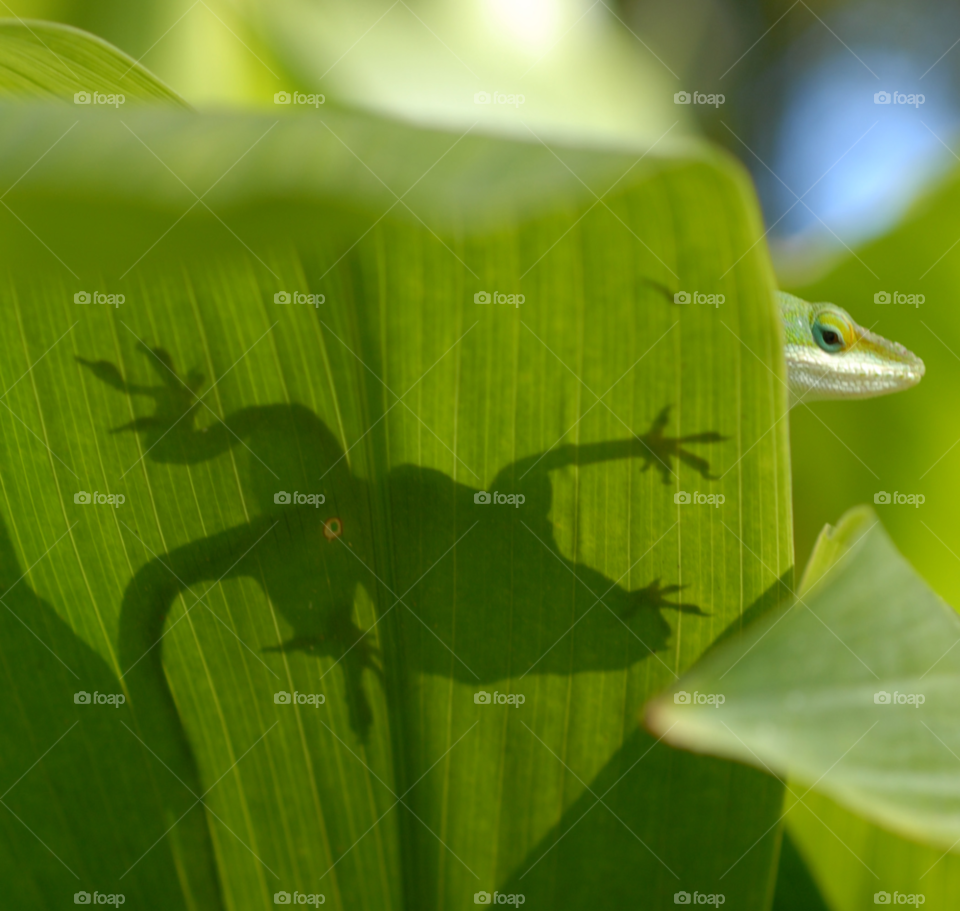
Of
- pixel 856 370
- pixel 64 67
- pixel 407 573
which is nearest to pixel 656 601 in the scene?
pixel 407 573

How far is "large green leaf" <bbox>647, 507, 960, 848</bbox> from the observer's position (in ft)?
0.70

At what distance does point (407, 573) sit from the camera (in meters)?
0.40

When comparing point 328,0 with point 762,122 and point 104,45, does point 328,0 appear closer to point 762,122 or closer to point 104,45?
point 104,45

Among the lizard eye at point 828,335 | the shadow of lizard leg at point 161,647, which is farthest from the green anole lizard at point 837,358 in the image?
the shadow of lizard leg at point 161,647

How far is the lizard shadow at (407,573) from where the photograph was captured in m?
0.38

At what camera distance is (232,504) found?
1.26ft

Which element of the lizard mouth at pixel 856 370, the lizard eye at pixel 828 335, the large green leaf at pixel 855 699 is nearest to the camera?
the large green leaf at pixel 855 699

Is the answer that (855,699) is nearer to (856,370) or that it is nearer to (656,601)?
(656,601)

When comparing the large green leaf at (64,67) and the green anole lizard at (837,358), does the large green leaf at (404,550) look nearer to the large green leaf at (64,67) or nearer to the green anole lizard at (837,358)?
the large green leaf at (64,67)

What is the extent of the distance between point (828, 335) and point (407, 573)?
0.75 metres

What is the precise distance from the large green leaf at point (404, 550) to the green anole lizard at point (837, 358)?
1.58 feet

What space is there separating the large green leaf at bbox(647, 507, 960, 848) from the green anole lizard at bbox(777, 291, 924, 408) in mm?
535

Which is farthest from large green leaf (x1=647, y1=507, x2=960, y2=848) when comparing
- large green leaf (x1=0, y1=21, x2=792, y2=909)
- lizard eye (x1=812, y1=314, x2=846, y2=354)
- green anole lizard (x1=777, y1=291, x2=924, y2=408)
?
lizard eye (x1=812, y1=314, x2=846, y2=354)

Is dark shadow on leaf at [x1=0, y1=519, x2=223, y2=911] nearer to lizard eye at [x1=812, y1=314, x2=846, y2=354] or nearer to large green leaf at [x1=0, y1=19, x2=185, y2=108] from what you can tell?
large green leaf at [x1=0, y1=19, x2=185, y2=108]
